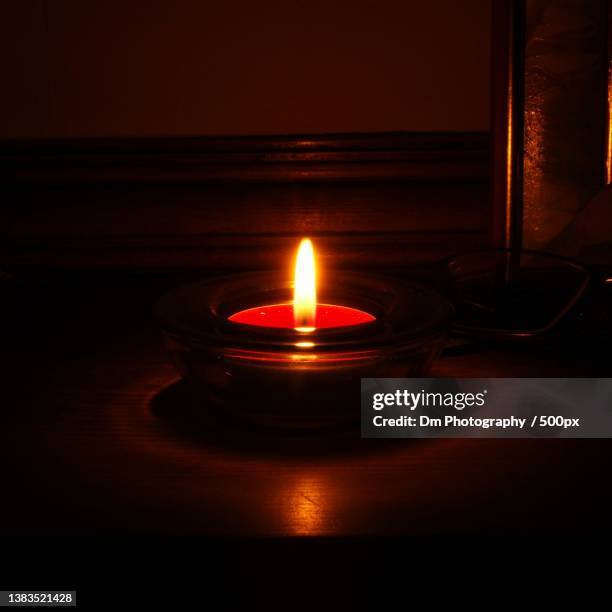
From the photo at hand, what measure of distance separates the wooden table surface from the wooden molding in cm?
36

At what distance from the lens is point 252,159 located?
0.80 metres

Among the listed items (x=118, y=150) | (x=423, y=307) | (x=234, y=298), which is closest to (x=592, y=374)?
(x=423, y=307)

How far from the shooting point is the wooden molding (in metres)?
0.79

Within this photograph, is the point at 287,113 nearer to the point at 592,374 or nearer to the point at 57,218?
the point at 57,218

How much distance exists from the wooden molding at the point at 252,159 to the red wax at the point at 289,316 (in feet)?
1.09

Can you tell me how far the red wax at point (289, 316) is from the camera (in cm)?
46

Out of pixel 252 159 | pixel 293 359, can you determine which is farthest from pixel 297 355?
pixel 252 159

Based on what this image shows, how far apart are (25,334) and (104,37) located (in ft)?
1.23

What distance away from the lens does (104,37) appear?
0.79 meters

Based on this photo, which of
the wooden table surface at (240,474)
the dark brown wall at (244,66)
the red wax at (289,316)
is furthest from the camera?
the dark brown wall at (244,66)
